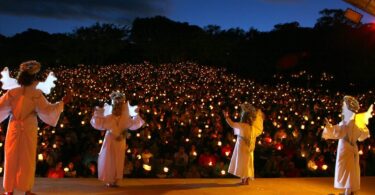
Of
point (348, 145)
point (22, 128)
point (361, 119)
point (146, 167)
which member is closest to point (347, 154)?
point (348, 145)

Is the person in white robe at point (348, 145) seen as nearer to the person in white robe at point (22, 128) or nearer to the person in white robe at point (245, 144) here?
the person in white robe at point (245, 144)

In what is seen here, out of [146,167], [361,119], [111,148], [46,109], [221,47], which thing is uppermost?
[221,47]

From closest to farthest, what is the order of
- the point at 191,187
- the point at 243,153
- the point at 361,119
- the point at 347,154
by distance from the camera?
the point at 347,154, the point at 361,119, the point at 191,187, the point at 243,153

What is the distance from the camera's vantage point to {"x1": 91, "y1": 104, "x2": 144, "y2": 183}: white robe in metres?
8.93

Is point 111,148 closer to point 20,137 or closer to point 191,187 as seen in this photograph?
point 191,187

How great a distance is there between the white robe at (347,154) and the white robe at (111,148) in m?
3.46

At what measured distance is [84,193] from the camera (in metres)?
8.34

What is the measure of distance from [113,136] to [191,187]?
1661mm

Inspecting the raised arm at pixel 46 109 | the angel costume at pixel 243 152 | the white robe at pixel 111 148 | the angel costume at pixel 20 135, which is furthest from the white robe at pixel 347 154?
the angel costume at pixel 20 135

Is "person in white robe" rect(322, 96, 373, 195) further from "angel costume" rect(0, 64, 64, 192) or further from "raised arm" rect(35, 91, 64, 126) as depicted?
"angel costume" rect(0, 64, 64, 192)

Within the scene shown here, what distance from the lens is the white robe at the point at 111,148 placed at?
8930 millimetres

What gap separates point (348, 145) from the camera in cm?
915

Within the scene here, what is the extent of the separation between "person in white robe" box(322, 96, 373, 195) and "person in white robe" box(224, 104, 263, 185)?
1.55m

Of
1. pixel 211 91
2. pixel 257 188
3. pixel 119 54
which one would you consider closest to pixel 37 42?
pixel 119 54
